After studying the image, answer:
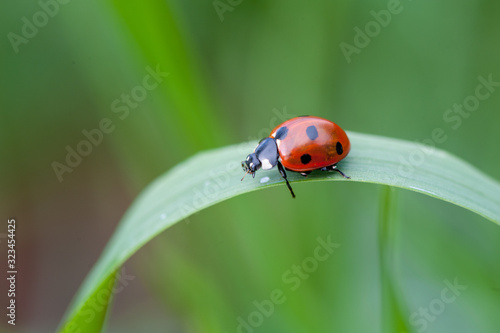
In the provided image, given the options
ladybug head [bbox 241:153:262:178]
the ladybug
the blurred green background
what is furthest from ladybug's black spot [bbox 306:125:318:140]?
the blurred green background

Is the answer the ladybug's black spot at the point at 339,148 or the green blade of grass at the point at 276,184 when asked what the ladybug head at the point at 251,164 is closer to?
the green blade of grass at the point at 276,184

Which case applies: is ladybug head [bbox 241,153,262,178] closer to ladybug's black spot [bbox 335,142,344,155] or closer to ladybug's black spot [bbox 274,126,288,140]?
ladybug's black spot [bbox 274,126,288,140]

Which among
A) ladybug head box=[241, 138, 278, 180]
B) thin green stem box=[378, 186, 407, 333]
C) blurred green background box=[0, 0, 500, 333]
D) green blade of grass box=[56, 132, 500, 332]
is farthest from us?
blurred green background box=[0, 0, 500, 333]

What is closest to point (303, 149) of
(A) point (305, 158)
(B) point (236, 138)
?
(A) point (305, 158)

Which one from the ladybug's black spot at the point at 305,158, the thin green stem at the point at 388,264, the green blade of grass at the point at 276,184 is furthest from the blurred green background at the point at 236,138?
the ladybug's black spot at the point at 305,158

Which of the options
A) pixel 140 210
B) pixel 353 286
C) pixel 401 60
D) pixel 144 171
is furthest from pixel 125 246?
pixel 401 60

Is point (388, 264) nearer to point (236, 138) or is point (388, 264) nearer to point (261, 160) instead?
point (261, 160)

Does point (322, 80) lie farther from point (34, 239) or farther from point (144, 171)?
point (34, 239)
